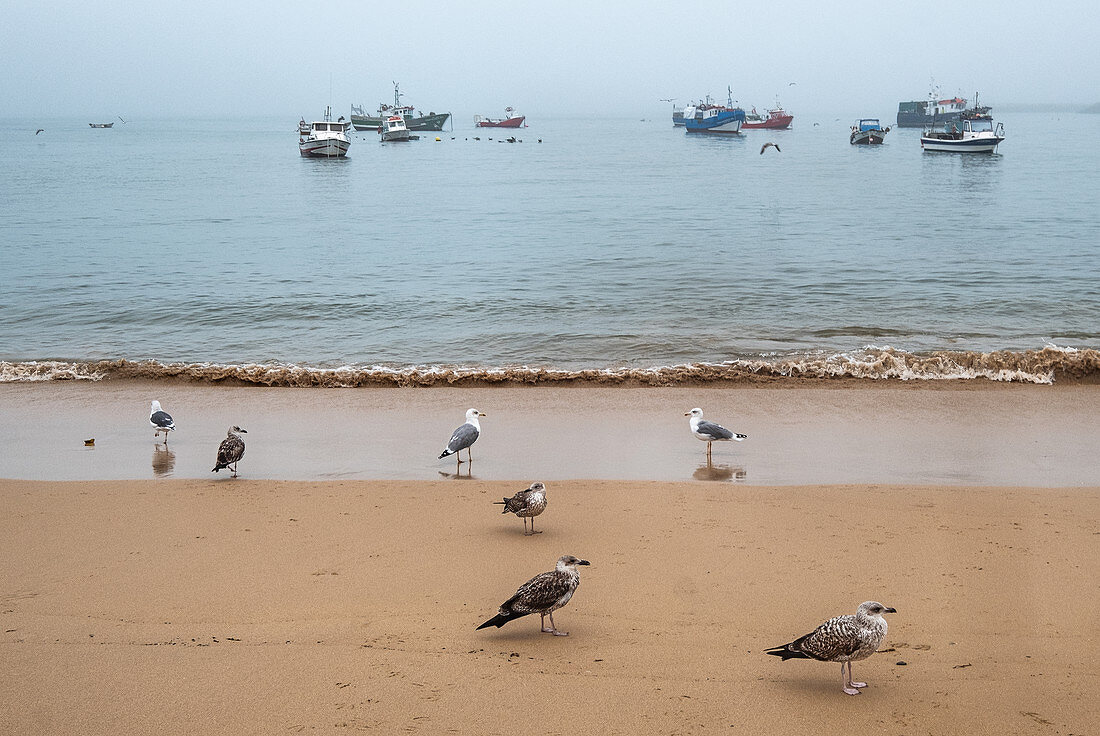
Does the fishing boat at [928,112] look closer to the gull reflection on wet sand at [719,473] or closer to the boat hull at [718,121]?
the boat hull at [718,121]

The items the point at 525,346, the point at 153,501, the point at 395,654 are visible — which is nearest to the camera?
the point at 395,654

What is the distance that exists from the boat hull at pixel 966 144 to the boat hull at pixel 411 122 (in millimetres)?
69772

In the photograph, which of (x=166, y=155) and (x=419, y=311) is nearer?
(x=419, y=311)

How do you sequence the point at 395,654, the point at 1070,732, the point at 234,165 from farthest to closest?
the point at 234,165 < the point at 395,654 < the point at 1070,732

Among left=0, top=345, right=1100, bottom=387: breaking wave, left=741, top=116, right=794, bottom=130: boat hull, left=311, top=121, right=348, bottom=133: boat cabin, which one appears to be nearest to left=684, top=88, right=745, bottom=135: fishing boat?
left=741, top=116, right=794, bottom=130: boat hull

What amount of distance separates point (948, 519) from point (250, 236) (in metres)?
29.0

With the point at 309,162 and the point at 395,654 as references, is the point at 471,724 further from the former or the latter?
the point at 309,162

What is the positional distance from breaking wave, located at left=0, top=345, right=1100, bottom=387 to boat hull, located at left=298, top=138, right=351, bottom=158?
2423 inches

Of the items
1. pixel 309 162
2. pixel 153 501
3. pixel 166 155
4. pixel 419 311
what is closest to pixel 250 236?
pixel 419 311

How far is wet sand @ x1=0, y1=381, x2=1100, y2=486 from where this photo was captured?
9.06 metres

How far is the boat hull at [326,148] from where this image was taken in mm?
72312

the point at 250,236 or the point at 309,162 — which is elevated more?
the point at 309,162

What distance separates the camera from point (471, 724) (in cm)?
436

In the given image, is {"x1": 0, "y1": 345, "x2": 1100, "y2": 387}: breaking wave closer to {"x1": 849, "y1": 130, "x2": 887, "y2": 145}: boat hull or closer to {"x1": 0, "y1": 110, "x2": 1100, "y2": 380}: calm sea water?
{"x1": 0, "y1": 110, "x2": 1100, "y2": 380}: calm sea water
